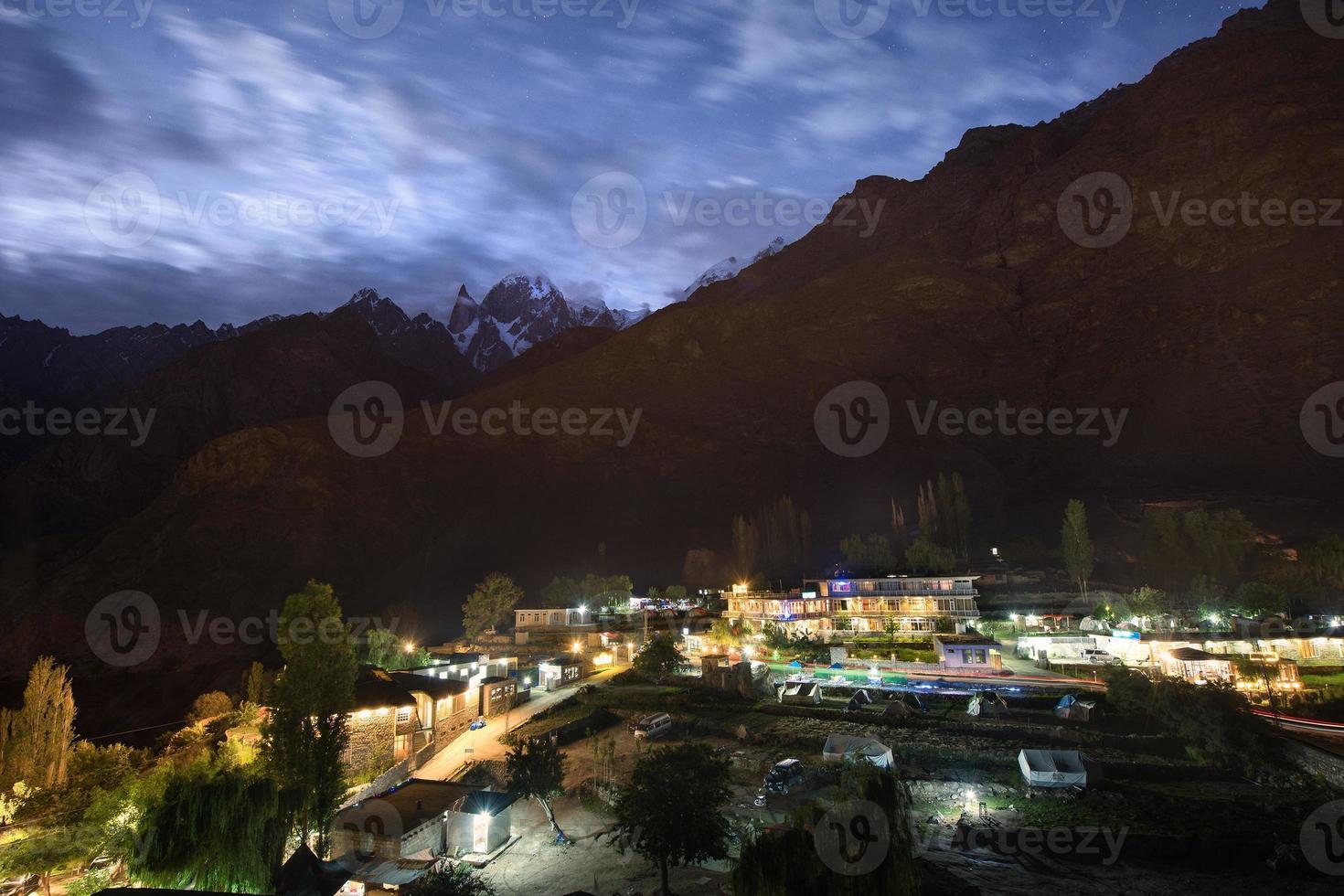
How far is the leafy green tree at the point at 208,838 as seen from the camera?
2100 cm

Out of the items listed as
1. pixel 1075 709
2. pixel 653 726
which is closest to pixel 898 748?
pixel 1075 709

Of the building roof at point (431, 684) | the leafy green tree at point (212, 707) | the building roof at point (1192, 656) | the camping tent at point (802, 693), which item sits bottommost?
the leafy green tree at point (212, 707)

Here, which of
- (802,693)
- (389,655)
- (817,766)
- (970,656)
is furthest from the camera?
(389,655)

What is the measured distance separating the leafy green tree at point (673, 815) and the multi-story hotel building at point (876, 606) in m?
52.6

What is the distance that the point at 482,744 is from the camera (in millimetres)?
42719

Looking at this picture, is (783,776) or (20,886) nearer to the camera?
(20,886)

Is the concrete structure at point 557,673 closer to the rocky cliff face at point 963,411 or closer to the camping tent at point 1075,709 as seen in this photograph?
the camping tent at point 1075,709

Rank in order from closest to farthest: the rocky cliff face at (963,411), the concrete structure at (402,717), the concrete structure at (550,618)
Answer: the concrete structure at (402,717)
the concrete structure at (550,618)
the rocky cliff face at (963,411)

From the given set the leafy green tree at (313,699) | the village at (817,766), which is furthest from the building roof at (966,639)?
the leafy green tree at (313,699)

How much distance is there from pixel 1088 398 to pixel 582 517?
133629 millimetres

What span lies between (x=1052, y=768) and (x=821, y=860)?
24.9 metres

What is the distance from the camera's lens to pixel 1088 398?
166 m

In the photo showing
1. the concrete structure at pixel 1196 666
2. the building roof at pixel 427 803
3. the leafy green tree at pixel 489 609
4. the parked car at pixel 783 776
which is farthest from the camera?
the leafy green tree at pixel 489 609

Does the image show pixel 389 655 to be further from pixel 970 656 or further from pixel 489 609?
pixel 970 656
